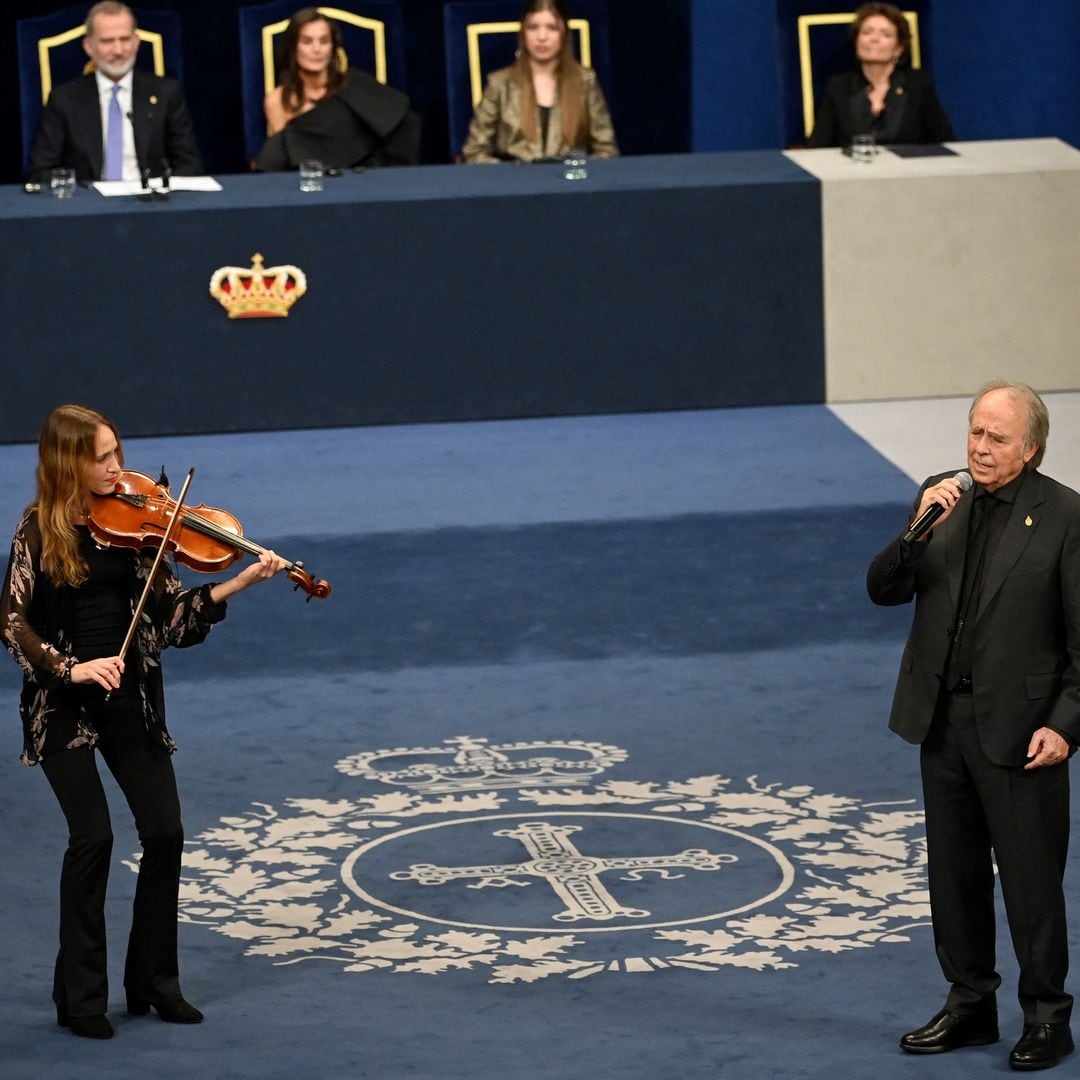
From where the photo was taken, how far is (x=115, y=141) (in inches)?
352

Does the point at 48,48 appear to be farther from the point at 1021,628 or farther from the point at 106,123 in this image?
the point at 1021,628

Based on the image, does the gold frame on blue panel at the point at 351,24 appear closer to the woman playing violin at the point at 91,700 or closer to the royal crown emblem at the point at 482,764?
the royal crown emblem at the point at 482,764

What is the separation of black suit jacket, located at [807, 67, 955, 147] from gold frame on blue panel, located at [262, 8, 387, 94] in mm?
1911

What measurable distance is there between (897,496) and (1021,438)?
3069 mm

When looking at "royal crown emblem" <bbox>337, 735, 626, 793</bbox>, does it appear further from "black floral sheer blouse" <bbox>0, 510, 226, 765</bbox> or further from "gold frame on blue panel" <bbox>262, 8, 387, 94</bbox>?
"gold frame on blue panel" <bbox>262, 8, 387, 94</bbox>

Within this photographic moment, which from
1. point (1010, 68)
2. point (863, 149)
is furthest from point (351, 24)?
point (1010, 68)

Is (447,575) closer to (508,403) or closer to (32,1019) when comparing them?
(508,403)

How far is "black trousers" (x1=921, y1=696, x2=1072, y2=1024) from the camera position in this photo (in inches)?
161

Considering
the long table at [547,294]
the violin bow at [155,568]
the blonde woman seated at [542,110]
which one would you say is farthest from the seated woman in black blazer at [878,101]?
the violin bow at [155,568]

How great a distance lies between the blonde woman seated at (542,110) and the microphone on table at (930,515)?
5.24m

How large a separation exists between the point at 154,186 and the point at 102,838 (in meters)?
4.30

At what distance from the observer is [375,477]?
25.0ft

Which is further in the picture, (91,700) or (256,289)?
(256,289)

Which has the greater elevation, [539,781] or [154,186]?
[154,186]
